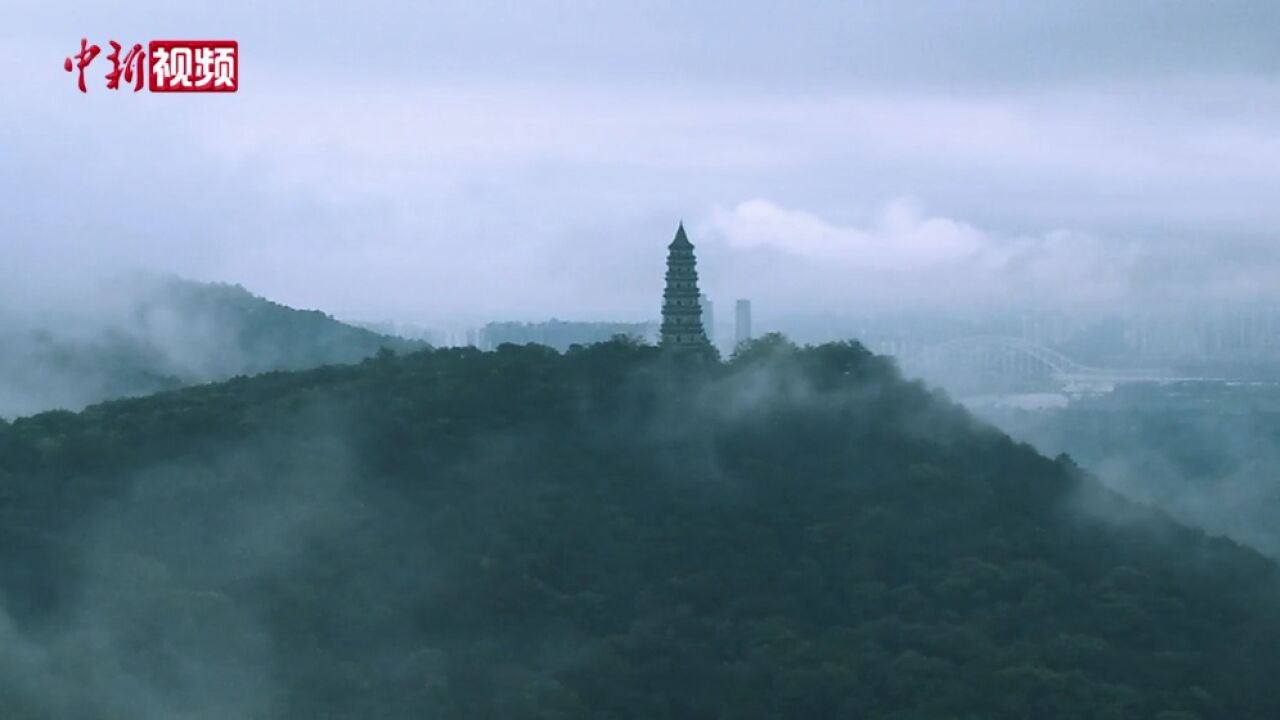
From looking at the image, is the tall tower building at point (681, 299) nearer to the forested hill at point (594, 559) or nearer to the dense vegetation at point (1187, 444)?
the forested hill at point (594, 559)

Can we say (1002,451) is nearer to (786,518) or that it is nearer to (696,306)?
(786,518)

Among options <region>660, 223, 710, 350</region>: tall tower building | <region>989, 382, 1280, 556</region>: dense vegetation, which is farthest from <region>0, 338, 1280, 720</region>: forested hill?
<region>989, 382, 1280, 556</region>: dense vegetation

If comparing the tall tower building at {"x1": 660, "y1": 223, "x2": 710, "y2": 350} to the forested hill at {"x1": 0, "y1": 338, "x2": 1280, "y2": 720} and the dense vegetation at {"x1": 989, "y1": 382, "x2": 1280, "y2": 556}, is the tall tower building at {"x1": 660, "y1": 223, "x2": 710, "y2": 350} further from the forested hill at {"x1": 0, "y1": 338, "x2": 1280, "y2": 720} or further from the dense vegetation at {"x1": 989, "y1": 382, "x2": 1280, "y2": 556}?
the dense vegetation at {"x1": 989, "y1": 382, "x2": 1280, "y2": 556}

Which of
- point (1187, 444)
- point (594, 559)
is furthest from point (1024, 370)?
point (594, 559)

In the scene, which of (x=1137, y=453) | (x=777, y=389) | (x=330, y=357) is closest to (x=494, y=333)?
(x=330, y=357)

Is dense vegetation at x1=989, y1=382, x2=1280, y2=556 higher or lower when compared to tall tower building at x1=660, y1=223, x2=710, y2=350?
lower

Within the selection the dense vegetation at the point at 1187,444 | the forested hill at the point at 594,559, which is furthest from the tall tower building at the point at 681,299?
the dense vegetation at the point at 1187,444
